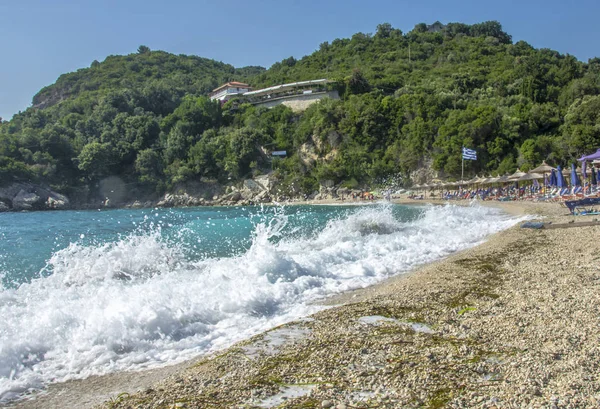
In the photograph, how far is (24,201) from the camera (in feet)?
220

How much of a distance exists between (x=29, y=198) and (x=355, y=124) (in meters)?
53.4

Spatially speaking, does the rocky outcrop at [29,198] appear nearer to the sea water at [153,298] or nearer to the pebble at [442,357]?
the sea water at [153,298]

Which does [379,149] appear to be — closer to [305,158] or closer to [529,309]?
[305,158]

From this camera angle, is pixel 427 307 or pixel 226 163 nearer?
pixel 427 307

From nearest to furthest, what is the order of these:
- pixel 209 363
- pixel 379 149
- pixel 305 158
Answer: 1. pixel 209 363
2. pixel 379 149
3. pixel 305 158

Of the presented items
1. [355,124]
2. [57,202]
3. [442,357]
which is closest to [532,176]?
[355,124]

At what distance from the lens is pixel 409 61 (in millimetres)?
93125

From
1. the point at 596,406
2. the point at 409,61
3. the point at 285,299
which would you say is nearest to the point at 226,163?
the point at 409,61

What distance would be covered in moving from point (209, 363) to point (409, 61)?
97.8 metres

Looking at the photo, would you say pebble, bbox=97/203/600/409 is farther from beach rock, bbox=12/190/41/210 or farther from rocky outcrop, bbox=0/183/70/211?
rocky outcrop, bbox=0/183/70/211

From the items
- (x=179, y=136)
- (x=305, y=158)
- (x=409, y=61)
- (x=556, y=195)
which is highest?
(x=409, y=61)

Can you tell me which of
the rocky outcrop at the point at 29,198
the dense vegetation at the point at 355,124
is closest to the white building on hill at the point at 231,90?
the dense vegetation at the point at 355,124

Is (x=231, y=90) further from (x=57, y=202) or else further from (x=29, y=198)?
(x=29, y=198)

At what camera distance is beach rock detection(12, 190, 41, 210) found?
219 ft
